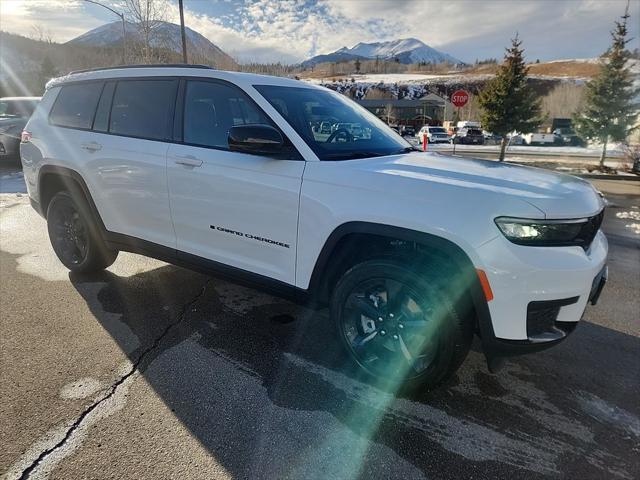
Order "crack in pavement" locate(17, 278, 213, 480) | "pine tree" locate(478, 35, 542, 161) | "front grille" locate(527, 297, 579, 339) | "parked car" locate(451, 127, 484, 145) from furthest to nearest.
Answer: "parked car" locate(451, 127, 484, 145)
"pine tree" locate(478, 35, 542, 161)
"front grille" locate(527, 297, 579, 339)
"crack in pavement" locate(17, 278, 213, 480)

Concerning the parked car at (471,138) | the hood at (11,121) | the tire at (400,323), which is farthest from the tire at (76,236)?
the parked car at (471,138)

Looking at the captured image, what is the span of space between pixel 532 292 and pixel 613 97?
24.7m

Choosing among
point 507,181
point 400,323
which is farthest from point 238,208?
point 507,181

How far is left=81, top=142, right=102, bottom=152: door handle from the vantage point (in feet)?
12.5

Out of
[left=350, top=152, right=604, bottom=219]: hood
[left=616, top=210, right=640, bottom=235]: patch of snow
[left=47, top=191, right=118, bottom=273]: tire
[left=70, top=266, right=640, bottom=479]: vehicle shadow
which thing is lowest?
[left=70, top=266, right=640, bottom=479]: vehicle shadow

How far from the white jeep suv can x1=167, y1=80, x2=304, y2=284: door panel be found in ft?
0.03

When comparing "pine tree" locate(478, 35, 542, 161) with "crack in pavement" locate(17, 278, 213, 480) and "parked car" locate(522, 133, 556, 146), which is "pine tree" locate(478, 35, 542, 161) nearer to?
"crack in pavement" locate(17, 278, 213, 480)

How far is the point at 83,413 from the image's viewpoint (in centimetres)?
244

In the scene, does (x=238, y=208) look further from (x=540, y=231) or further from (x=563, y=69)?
(x=563, y=69)

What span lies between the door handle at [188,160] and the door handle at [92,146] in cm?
103

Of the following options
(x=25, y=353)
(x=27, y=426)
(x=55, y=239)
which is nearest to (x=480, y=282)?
(x=27, y=426)

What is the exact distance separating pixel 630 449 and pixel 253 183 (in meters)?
2.60

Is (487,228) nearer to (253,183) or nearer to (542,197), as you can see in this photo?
(542,197)

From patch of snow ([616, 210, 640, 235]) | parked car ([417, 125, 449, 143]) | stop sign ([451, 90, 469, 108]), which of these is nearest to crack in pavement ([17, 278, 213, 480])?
patch of snow ([616, 210, 640, 235])
